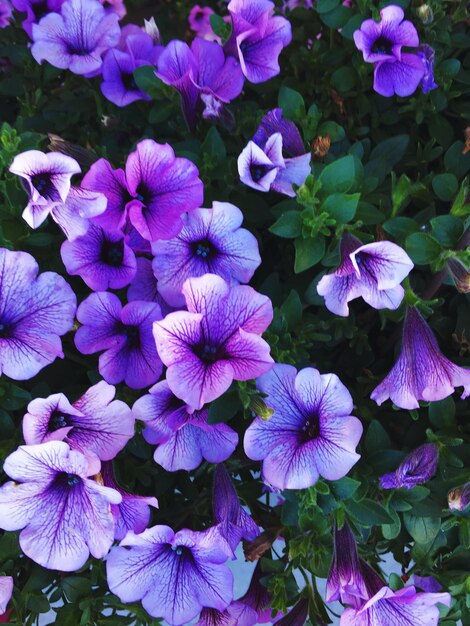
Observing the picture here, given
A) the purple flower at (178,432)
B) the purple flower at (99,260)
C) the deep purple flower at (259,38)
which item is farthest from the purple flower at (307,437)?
the deep purple flower at (259,38)

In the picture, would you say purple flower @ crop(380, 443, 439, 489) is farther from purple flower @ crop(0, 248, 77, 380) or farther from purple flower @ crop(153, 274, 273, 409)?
purple flower @ crop(0, 248, 77, 380)

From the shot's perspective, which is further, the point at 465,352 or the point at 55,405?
the point at 465,352

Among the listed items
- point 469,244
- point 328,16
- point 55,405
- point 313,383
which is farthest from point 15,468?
point 328,16

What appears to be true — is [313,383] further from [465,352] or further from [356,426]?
[465,352]

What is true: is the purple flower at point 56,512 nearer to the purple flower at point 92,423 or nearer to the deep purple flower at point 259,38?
the purple flower at point 92,423

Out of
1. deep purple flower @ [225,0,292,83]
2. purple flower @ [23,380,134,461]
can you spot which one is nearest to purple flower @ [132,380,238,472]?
purple flower @ [23,380,134,461]

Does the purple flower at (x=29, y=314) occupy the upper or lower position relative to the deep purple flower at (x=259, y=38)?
lower

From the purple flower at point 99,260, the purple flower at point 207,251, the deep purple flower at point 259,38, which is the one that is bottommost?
the purple flower at point 99,260
